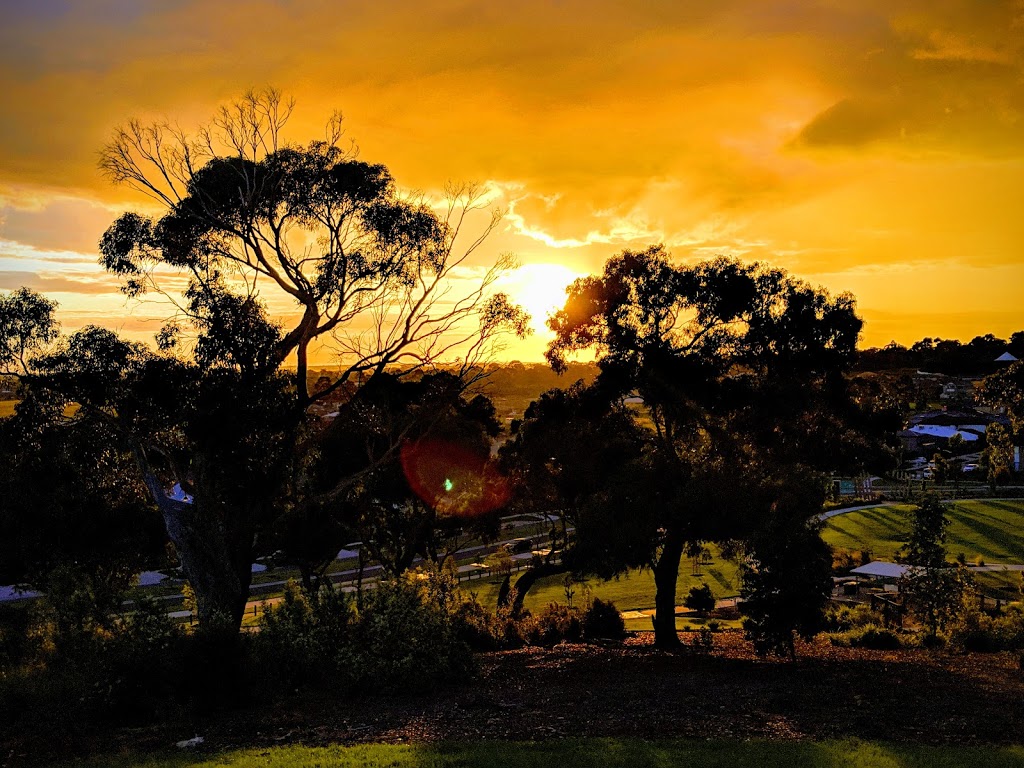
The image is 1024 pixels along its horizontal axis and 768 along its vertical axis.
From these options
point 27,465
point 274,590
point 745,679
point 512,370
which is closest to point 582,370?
point 512,370

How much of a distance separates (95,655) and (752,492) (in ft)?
45.7

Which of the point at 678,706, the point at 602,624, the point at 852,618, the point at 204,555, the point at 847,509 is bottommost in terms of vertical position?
the point at 847,509

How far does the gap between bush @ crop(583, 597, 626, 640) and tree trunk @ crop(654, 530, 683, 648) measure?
232 centimetres

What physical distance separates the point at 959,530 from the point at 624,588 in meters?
25.2

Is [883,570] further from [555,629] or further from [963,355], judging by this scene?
[963,355]

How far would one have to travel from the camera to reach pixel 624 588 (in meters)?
45.2

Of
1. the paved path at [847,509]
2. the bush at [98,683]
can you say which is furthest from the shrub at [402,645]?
the paved path at [847,509]

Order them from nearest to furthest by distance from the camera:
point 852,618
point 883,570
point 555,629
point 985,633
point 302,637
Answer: point 302,637 → point 985,633 → point 555,629 → point 852,618 → point 883,570

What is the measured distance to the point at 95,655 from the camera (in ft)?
44.8

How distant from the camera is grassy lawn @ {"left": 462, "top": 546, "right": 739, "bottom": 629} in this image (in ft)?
133

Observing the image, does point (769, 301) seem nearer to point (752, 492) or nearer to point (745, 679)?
point (752, 492)

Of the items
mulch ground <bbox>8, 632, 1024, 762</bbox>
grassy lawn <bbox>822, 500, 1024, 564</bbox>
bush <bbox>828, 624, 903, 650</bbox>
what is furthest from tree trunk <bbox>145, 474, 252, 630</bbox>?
grassy lawn <bbox>822, 500, 1024, 564</bbox>

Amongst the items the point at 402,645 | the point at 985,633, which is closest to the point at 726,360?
the point at 985,633

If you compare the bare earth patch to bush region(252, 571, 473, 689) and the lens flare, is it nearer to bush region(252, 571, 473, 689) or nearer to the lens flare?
bush region(252, 571, 473, 689)
